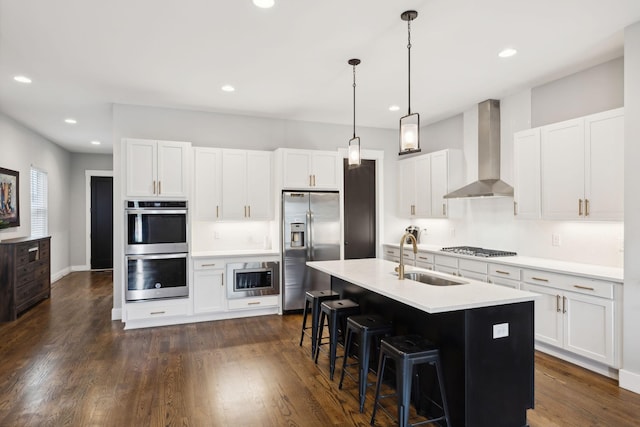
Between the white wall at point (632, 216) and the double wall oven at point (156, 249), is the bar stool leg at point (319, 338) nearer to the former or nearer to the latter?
the double wall oven at point (156, 249)

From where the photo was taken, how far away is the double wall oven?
14.8 feet

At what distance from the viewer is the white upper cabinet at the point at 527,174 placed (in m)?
3.89

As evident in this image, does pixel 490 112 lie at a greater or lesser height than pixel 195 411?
greater

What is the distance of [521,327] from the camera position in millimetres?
2391

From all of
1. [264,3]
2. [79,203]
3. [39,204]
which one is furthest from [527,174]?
[79,203]

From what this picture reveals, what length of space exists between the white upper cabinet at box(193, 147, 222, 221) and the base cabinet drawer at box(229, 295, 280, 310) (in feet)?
3.73

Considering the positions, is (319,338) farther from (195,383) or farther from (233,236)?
(233,236)

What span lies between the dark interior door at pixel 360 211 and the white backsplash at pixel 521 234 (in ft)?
2.84

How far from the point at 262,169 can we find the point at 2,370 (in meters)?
3.41

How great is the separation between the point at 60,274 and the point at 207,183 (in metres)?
5.23

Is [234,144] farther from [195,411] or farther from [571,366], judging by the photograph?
[571,366]

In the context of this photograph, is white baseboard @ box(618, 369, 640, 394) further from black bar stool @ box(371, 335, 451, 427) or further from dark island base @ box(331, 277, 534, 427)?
black bar stool @ box(371, 335, 451, 427)

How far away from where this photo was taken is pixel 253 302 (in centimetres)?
505

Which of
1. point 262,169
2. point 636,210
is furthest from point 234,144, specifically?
point 636,210
